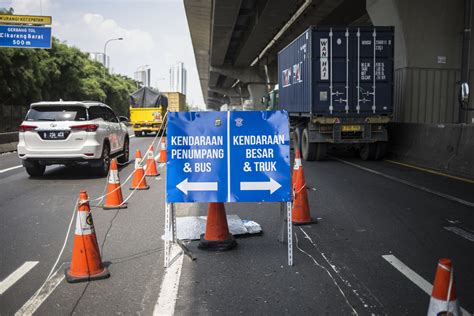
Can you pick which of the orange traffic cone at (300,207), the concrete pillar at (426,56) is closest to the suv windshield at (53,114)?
the orange traffic cone at (300,207)

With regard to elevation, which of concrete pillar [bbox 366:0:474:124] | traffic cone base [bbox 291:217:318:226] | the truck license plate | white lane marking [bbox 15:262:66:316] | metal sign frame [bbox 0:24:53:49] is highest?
metal sign frame [bbox 0:24:53:49]

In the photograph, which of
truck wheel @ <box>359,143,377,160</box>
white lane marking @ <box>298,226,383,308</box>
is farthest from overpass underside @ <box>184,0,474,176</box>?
white lane marking @ <box>298,226,383,308</box>

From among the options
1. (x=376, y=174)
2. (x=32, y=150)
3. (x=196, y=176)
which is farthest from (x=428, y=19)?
(x=196, y=176)

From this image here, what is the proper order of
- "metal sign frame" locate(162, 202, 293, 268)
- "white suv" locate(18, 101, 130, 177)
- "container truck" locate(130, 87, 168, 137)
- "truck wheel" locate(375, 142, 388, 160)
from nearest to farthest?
"metal sign frame" locate(162, 202, 293, 268)
"white suv" locate(18, 101, 130, 177)
"truck wheel" locate(375, 142, 388, 160)
"container truck" locate(130, 87, 168, 137)

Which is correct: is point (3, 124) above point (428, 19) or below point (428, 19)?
below

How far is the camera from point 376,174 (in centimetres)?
1200

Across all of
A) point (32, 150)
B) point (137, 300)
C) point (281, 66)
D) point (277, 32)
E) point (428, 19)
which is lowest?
point (137, 300)

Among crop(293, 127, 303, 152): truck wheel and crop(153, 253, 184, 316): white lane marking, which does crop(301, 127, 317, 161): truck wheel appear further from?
crop(153, 253, 184, 316): white lane marking

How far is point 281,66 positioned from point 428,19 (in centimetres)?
563

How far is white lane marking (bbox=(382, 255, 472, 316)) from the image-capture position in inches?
179

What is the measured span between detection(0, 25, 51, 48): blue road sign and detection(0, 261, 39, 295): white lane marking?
24.7 meters

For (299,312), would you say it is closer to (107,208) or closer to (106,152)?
→ (107,208)

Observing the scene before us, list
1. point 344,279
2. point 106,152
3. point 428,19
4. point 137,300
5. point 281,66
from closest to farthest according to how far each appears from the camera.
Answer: point 137,300
point 344,279
point 106,152
point 428,19
point 281,66

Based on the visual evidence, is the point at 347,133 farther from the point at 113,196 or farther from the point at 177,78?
the point at 177,78
